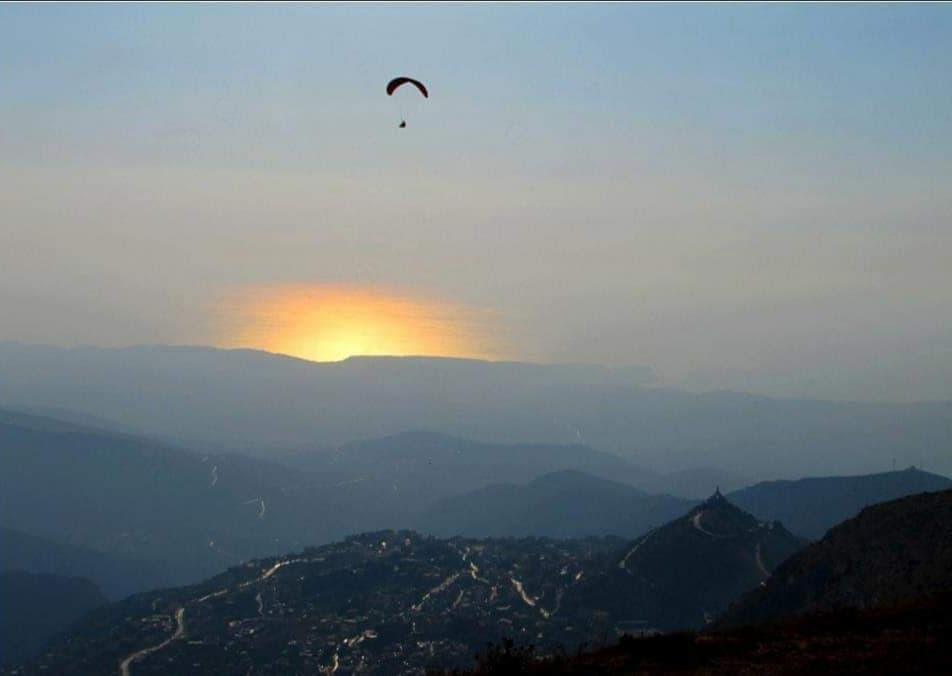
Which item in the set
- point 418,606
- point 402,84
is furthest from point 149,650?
point 402,84

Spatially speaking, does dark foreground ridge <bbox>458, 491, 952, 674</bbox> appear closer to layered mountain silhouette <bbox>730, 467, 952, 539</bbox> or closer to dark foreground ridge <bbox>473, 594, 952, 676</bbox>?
dark foreground ridge <bbox>473, 594, 952, 676</bbox>

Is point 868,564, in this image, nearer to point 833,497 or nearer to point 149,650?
point 149,650

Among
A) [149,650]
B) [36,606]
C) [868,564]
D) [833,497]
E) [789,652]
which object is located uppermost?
[833,497]

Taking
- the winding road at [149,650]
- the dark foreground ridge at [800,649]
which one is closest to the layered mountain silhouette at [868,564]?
the dark foreground ridge at [800,649]

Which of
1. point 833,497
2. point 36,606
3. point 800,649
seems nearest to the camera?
point 800,649

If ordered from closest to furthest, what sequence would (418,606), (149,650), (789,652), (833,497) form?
(789,652), (149,650), (418,606), (833,497)

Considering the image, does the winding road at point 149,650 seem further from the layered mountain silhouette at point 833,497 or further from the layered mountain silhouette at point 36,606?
the layered mountain silhouette at point 833,497

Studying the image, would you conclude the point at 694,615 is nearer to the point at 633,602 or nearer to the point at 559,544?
the point at 633,602

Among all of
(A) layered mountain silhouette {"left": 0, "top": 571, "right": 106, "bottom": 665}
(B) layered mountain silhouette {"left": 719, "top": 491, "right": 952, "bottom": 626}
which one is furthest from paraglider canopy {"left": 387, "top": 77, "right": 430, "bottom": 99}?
A: (A) layered mountain silhouette {"left": 0, "top": 571, "right": 106, "bottom": 665}
